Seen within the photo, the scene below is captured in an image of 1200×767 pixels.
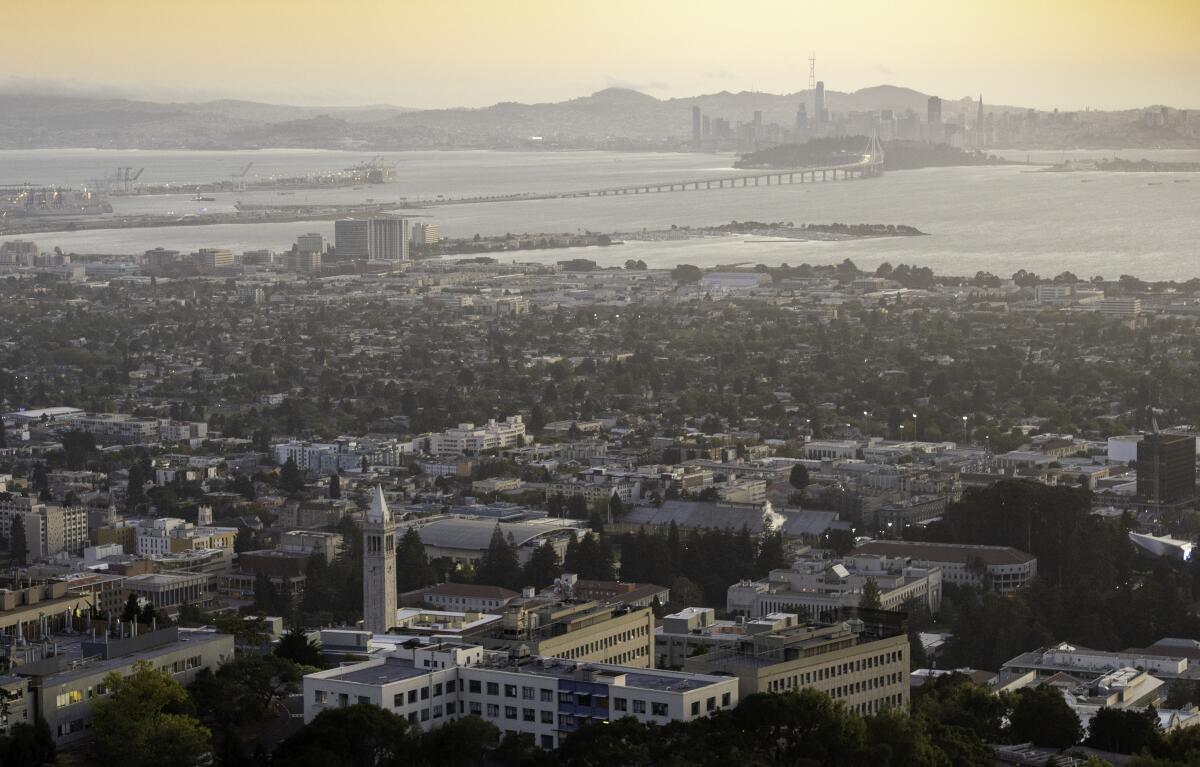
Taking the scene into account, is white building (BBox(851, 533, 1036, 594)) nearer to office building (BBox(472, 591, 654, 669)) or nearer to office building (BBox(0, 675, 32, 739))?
office building (BBox(472, 591, 654, 669))

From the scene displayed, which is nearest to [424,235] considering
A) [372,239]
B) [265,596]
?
[372,239]

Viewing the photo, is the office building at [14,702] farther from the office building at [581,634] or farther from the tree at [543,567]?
the tree at [543,567]

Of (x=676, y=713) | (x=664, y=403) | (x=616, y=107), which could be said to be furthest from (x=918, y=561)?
(x=616, y=107)

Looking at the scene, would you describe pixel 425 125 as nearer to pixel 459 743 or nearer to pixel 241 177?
pixel 241 177

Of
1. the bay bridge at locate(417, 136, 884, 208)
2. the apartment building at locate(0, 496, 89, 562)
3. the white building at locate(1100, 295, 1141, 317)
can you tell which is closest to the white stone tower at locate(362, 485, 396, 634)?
the apartment building at locate(0, 496, 89, 562)

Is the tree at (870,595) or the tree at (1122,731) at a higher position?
the tree at (1122,731)

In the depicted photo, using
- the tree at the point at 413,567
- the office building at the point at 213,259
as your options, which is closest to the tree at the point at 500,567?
the tree at the point at 413,567
